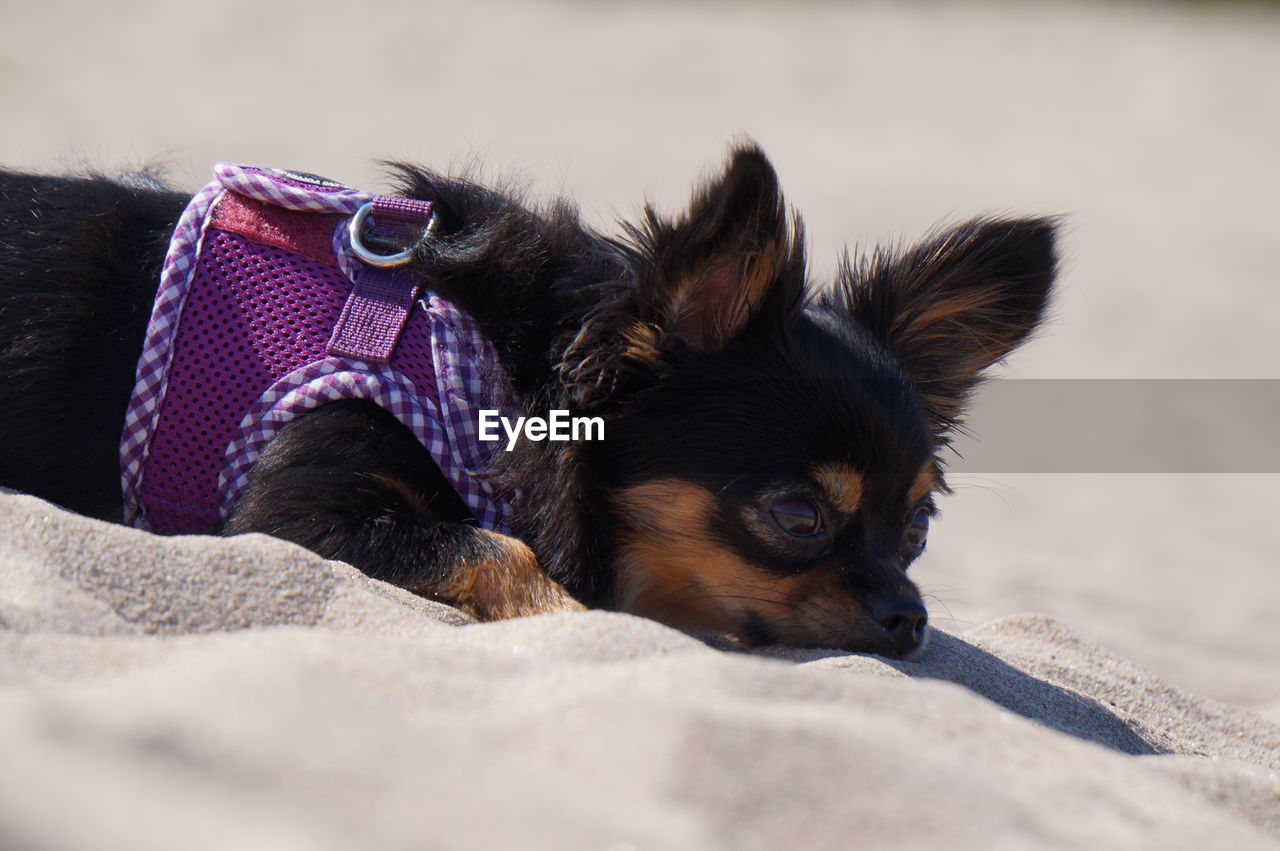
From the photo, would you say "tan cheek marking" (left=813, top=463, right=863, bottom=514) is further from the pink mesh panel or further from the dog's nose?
the pink mesh panel

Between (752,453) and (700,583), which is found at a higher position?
(752,453)

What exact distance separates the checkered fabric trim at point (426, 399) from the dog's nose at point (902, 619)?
108cm

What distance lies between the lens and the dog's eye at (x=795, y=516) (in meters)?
3.29

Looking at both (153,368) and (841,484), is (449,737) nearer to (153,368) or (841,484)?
(841,484)

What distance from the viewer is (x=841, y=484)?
10.9 feet

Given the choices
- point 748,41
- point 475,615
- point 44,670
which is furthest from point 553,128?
point 44,670

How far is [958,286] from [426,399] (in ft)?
5.76

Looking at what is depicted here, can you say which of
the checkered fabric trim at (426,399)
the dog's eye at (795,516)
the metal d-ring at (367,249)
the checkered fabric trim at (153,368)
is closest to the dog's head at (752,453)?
the dog's eye at (795,516)

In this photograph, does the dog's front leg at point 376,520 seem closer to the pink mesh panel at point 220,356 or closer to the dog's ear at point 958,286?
the pink mesh panel at point 220,356

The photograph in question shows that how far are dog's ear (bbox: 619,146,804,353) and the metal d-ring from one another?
1.98 ft

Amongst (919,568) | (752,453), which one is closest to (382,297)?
(752,453)

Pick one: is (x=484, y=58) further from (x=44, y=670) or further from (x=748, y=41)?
(x=44, y=670)

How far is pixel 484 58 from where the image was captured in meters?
18.9

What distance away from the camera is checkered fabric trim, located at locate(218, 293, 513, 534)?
10.6ft
